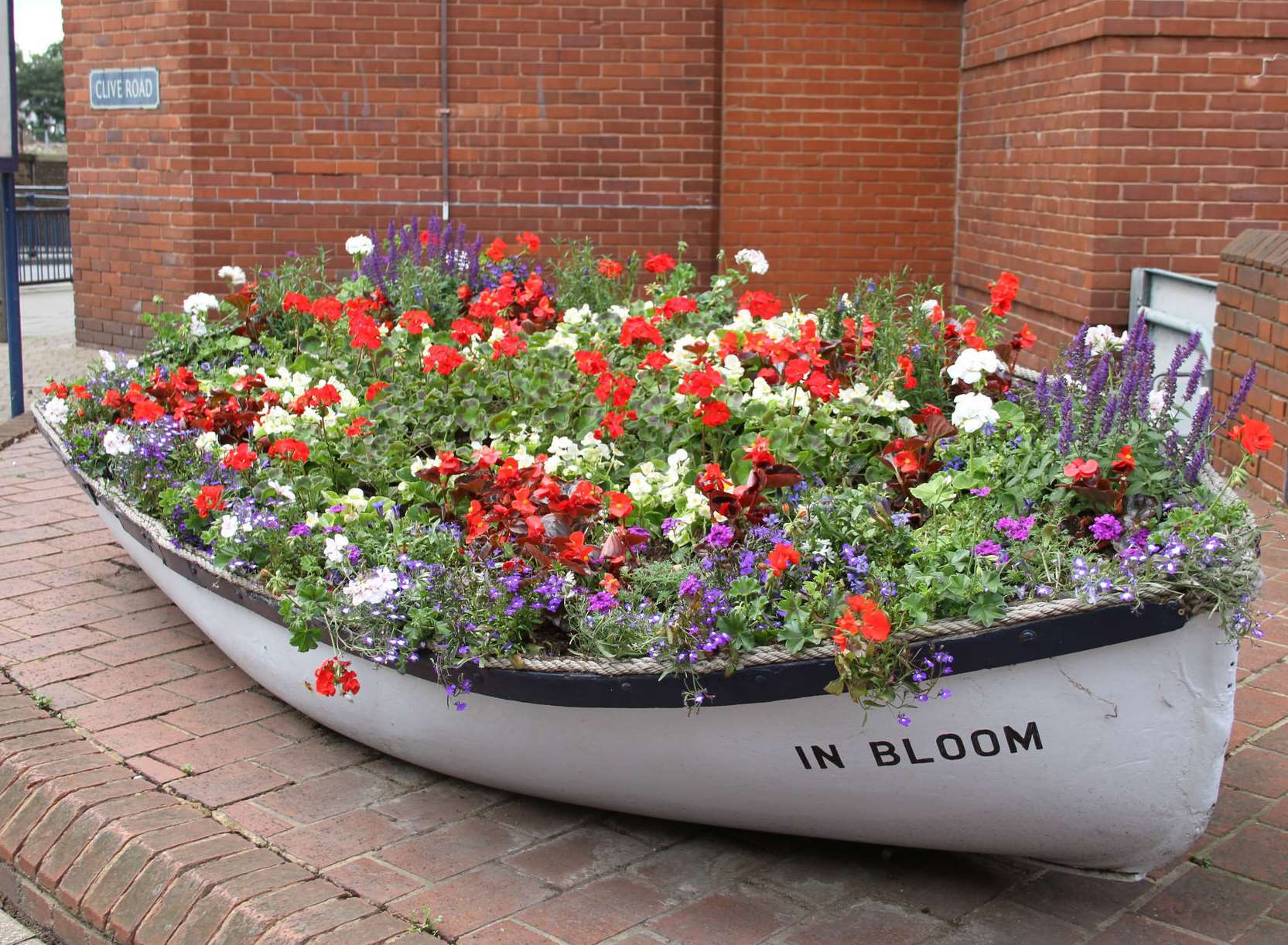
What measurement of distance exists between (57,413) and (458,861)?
2760 mm

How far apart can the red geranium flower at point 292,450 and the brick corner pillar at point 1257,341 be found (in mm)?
3939

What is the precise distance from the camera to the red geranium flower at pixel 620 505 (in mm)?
3461

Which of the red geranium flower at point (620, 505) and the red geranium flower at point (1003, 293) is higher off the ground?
the red geranium flower at point (1003, 293)

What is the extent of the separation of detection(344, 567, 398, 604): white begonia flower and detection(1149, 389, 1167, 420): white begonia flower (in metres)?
1.84

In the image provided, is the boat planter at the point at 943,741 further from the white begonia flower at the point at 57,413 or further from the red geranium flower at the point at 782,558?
the white begonia flower at the point at 57,413

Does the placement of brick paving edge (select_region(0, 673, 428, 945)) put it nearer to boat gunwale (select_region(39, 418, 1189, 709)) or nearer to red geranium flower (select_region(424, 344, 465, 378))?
boat gunwale (select_region(39, 418, 1189, 709))

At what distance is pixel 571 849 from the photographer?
133 inches

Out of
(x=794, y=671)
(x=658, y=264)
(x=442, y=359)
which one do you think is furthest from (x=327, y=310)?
(x=794, y=671)

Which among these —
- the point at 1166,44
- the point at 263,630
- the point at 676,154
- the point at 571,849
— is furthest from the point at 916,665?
the point at 676,154

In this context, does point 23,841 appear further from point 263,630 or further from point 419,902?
point 419,902

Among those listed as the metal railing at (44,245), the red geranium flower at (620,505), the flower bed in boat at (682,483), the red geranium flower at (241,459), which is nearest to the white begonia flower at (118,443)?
the flower bed in boat at (682,483)

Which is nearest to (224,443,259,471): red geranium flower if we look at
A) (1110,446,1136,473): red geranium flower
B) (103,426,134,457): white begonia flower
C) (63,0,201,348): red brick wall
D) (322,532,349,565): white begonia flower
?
(103,426,134,457): white begonia flower

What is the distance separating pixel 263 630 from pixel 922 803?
184 centimetres

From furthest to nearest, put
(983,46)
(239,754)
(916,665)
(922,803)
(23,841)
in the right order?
(983,46)
(239,754)
(23,841)
(922,803)
(916,665)
